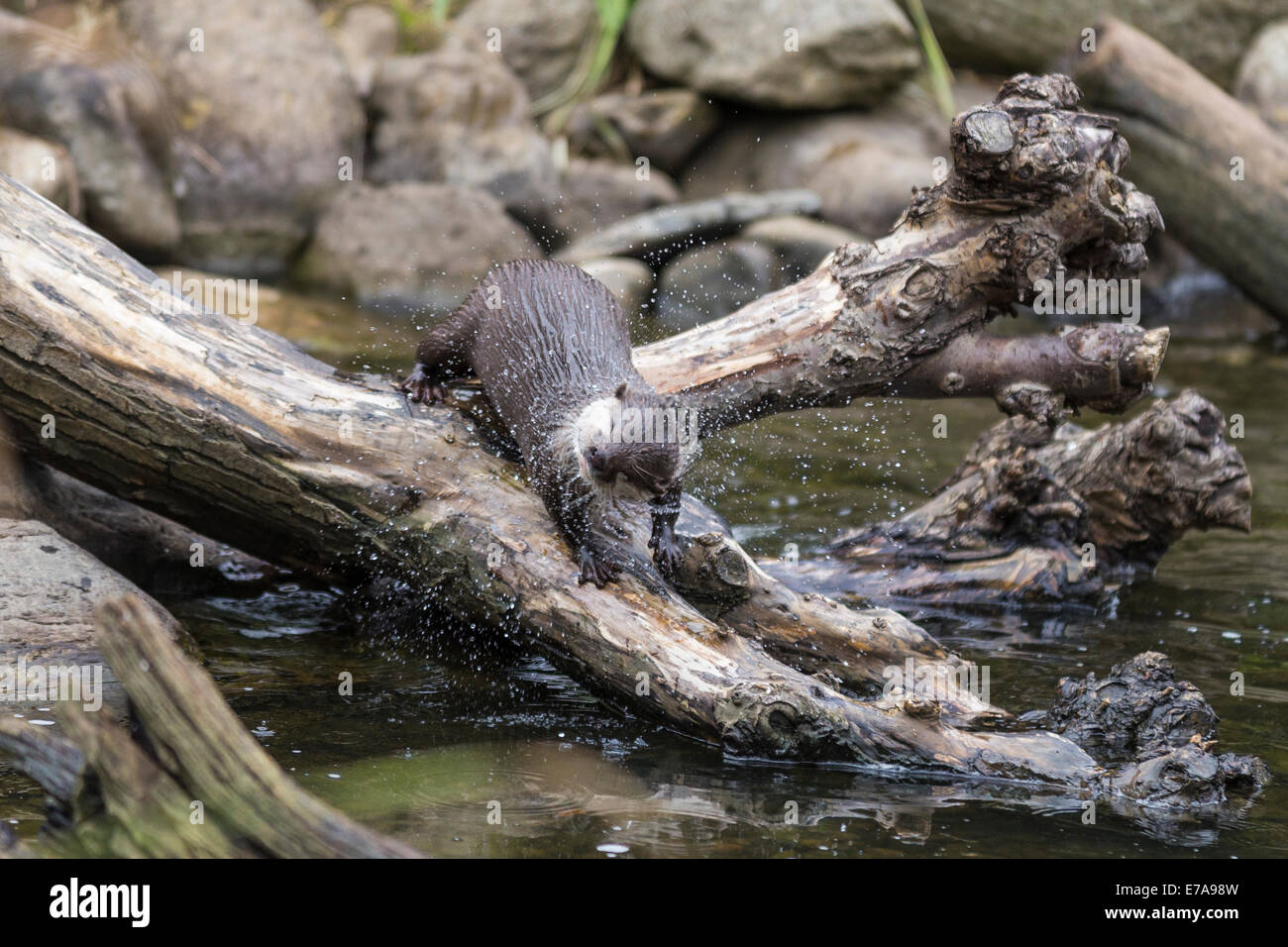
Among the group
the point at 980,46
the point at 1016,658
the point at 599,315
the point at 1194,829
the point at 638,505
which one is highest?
the point at 980,46

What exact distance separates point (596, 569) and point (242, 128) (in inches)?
228

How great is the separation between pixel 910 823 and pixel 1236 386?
517 cm

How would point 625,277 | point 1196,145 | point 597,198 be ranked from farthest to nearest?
1. point 597,198
2. point 625,277
3. point 1196,145

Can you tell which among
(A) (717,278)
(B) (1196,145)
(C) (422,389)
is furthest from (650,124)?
(C) (422,389)

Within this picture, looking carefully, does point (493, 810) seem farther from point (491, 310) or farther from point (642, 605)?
point (491, 310)

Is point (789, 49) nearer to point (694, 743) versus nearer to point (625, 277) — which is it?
point (625, 277)

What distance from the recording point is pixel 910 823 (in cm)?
270

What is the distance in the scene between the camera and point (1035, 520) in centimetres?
432

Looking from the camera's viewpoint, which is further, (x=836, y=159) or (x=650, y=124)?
(x=650, y=124)

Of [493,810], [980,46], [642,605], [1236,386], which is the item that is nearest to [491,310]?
Result: [642,605]

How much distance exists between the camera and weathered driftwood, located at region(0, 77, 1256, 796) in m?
2.99

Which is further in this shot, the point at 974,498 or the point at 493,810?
the point at 974,498

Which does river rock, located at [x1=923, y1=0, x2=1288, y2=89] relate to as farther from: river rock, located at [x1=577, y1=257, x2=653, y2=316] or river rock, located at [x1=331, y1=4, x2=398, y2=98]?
river rock, located at [x1=331, y1=4, x2=398, y2=98]

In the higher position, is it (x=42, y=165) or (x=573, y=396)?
(x=42, y=165)
